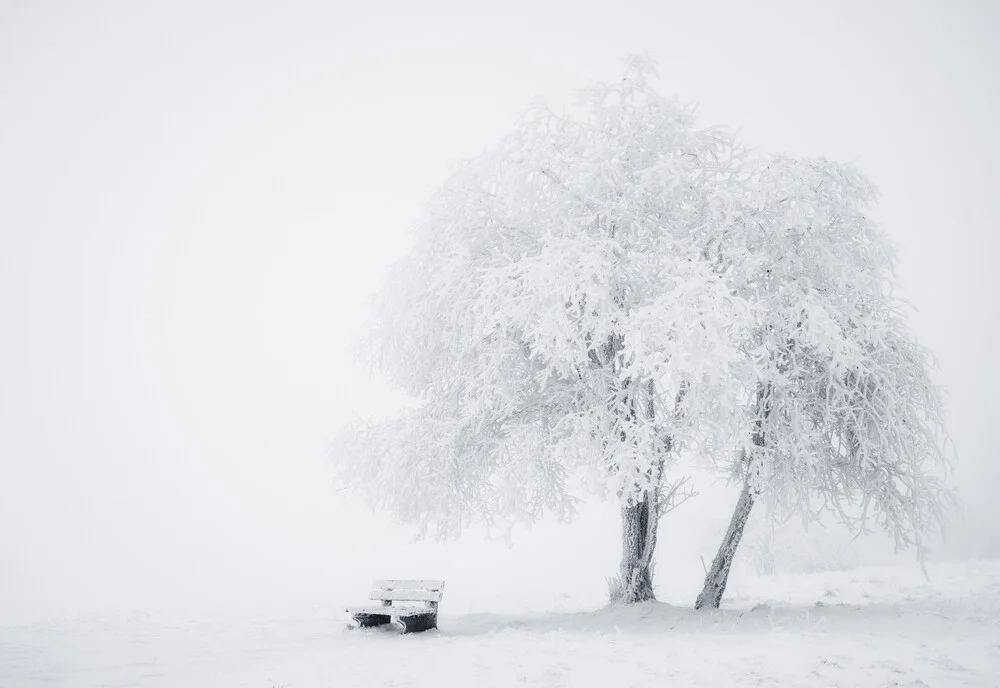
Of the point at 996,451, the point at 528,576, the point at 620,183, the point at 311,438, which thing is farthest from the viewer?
the point at 311,438

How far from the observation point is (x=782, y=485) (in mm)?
11742

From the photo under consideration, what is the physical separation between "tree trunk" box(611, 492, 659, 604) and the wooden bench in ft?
11.5

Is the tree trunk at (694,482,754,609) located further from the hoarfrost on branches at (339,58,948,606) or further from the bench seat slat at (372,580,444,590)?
the bench seat slat at (372,580,444,590)

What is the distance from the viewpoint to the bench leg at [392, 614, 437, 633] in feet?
36.6

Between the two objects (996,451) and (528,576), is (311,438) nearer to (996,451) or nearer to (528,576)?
(528,576)

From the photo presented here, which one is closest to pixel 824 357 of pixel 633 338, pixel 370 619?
pixel 633 338

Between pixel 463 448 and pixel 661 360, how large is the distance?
14.3ft

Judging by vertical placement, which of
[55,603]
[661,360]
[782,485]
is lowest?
[55,603]

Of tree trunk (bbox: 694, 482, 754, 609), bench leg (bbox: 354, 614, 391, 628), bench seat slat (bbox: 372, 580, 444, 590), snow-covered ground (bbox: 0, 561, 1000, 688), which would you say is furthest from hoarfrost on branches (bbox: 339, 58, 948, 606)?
bench leg (bbox: 354, 614, 391, 628)

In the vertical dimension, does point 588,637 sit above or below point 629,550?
below

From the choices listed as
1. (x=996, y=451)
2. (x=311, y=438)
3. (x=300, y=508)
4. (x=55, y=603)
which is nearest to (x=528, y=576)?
(x=55, y=603)

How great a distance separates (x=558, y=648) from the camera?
341 inches

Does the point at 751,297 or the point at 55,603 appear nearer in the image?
the point at 751,297

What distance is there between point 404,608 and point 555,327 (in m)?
5.62
